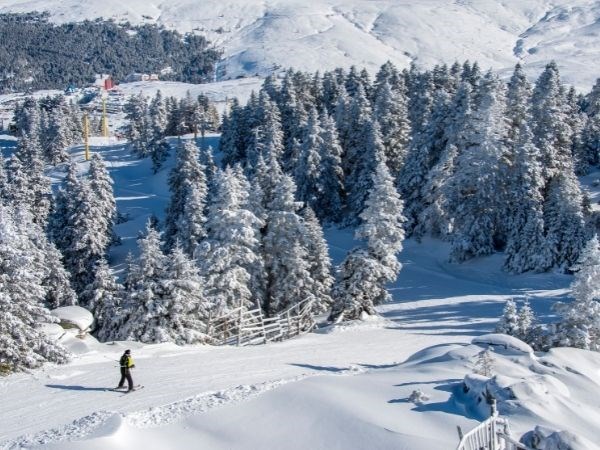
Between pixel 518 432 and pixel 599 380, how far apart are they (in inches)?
241

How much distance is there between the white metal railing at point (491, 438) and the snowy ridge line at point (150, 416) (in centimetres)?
681

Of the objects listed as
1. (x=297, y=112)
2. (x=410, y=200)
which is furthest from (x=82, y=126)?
(x=410, y=200)

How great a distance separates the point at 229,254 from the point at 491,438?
24.2m

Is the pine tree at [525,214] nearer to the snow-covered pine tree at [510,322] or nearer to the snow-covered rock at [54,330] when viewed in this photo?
the snow-covered pine tree at [510,322]

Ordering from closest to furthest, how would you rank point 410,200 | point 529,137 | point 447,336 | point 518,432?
point 518,432 → point 447,336 → point 529,137 → point 410,200

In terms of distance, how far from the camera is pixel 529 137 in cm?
4966

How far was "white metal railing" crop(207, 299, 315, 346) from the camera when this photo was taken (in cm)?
3012

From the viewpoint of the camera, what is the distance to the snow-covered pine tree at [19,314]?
2192cm

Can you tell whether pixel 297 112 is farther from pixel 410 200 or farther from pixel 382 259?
pixel 382 259

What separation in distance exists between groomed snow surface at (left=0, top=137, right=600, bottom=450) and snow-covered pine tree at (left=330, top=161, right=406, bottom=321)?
6720 millimetres

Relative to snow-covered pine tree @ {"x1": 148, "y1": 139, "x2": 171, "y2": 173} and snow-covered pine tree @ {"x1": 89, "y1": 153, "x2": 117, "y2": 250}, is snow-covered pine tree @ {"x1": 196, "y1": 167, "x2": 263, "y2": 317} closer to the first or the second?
snow-covered pine tree @ {"x1": 89, "y1": 153, "x2": 117, "y2": 250}

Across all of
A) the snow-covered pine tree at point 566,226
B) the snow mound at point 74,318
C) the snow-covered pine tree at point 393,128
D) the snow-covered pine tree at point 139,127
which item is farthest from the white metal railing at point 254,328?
the snow-covered pine tree at point 139,127

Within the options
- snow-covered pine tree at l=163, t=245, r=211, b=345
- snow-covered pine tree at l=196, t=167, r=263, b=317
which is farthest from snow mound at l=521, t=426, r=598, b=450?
snow-covered pine tree at l=196, t=167, r=263, b=317

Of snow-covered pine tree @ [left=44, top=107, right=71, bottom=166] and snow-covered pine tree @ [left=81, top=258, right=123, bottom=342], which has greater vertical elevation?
snow-covered pine tree @ [left=44, top=107, right=71, bottom=166]
